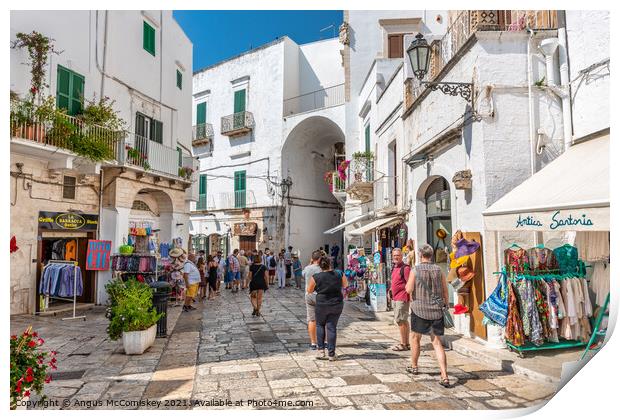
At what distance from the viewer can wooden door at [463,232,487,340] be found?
5613mm

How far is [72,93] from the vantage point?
832cm

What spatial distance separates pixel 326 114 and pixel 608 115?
1248cm

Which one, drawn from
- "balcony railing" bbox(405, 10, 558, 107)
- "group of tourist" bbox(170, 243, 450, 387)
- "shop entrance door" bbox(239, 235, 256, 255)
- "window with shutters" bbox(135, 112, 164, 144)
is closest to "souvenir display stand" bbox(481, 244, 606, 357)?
"group of tourist" bbox(170, 243, 450, 387)

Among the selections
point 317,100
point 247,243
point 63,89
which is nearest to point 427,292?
point 63,89

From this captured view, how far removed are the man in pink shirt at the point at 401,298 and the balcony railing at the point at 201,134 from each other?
47.2 ft

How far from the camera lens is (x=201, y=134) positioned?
19.1 m

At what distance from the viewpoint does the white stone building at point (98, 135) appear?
282 inches

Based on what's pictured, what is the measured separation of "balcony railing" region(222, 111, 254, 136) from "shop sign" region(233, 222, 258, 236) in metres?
4.27

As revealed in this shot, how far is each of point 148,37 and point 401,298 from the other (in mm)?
7065

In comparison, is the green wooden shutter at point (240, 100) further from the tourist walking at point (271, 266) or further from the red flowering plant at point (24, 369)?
the red flowering plant at point (24, 369)

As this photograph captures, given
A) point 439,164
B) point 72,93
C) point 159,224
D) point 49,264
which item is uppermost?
point 72,93

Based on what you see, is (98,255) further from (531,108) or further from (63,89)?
(531,108)
